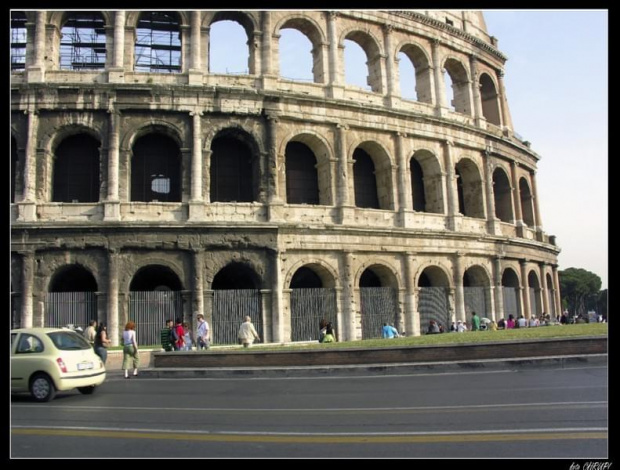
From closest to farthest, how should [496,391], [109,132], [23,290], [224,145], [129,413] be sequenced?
1. [129,413]
2. [496,391]
3. [23,290]
4. [109,132]
5. [224,145]

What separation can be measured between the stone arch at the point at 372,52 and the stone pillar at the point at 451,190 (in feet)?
Answer: 12.1

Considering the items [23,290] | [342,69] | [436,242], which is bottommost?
[23,290]

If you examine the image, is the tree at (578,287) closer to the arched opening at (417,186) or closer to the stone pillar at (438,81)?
the arched opening at (417,186)

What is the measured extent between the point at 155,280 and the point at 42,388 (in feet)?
38.5

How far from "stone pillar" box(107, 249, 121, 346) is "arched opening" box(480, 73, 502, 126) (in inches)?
729

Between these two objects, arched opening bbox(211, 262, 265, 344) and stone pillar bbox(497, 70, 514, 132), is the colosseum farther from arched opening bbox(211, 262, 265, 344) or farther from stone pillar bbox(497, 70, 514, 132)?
stone pillar bbox(497, 70, 514, 132)

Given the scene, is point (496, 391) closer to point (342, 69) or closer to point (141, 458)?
point (141, 458)

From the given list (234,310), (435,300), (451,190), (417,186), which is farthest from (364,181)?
(234,310)

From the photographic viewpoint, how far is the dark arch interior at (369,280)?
2276 cm

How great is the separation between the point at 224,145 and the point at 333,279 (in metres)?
6.22

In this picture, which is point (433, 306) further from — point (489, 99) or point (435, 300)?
point (489, 99)

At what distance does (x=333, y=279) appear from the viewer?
2033 centimetres

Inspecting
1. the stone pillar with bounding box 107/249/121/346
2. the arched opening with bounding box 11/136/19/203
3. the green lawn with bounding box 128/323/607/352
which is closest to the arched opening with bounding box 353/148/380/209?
the green lawn with bounding box 128/323/607/352

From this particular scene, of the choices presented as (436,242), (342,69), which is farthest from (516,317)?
(342,69)
